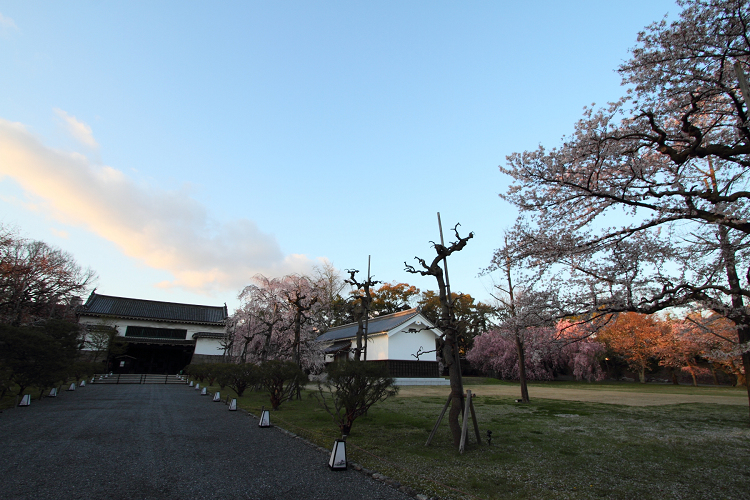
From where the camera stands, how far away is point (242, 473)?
17.9 feet

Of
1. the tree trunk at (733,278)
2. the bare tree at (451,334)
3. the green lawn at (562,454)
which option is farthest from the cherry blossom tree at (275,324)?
the tree trunk at (733,278)

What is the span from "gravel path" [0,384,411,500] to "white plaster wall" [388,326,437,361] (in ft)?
62.8

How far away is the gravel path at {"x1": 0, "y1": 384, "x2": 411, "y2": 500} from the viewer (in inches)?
182

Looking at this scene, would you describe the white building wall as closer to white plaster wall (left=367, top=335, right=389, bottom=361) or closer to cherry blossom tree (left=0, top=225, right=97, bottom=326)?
cherry blossom tree (left=0, top=225, right=97, bottom=326)

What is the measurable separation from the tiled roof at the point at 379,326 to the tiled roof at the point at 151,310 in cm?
1184

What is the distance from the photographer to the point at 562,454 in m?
6.52

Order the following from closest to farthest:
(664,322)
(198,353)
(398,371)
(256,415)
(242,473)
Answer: (242,473)
(256,415)
(398,371)
(664,322)
(198,353)

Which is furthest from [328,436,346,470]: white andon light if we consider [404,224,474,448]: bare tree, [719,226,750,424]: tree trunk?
[719,226,750,424]: tree trunk

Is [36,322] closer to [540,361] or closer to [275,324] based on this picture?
[275,324]

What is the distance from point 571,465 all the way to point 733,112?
7615 millimetres

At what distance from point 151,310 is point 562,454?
43957 mm

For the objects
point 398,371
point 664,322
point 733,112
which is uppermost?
point 733,112

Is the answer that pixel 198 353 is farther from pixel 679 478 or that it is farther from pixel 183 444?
pixel 679 478

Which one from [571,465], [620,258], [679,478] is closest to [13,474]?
[571,465]
